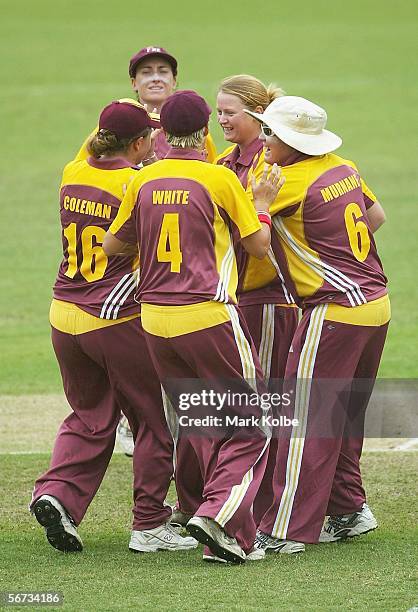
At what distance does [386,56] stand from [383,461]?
2599cm

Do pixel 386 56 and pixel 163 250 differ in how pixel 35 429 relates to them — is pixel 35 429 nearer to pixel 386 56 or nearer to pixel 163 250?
pixel 163 250

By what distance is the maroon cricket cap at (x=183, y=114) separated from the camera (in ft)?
19.4

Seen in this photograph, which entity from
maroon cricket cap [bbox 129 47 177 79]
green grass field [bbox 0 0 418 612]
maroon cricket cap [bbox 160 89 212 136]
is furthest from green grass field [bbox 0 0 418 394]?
maroon cricket cap [bbox 160 89 212 136]

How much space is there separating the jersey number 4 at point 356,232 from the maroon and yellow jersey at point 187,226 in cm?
53

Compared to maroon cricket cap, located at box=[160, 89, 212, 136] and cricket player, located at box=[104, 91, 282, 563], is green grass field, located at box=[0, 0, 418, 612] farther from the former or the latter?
maroon cricket cap, located at box=[160, 89, 212, 136]

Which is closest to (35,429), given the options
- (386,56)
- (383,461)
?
(383,461)

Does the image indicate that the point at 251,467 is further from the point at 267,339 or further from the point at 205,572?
the point at 267,339

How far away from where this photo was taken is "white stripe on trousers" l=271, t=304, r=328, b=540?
6.21m

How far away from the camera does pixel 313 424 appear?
6.27 meters

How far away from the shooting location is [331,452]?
20.5 feet

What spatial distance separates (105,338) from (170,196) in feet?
2.73

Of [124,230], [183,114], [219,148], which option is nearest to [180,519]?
[124,230]

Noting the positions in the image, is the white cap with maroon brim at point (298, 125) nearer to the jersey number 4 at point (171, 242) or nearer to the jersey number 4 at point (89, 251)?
the jersey number 4 at point (171, 242)

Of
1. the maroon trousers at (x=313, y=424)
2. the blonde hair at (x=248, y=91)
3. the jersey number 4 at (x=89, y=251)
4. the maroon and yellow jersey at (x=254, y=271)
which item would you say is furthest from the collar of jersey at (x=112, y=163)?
the maroon trousers at (x=313, y=424)
